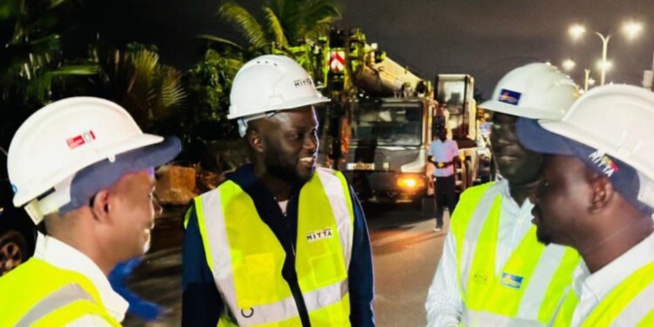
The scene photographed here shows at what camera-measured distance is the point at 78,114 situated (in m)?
1.67

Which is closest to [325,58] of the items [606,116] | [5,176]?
[5,176]

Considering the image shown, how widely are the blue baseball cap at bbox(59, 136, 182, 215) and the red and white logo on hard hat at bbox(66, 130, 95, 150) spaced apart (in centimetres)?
6

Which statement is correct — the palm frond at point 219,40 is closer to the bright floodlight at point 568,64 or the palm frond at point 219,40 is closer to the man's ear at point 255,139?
the man's ear at point 255,139

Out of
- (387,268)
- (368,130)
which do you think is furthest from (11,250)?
(368,130)

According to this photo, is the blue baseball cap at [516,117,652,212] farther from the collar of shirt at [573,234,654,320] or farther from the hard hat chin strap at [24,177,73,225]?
the hard hat chin strap at [24,177,73,225]

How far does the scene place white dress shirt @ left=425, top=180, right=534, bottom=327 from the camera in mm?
2316

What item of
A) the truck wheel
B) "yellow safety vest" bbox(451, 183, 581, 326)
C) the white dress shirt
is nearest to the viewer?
"yellow safety vest" bbox(451, 183, 581, 326)

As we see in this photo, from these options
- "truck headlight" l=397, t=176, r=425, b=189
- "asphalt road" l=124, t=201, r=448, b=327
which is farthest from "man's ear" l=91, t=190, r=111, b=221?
"truck headlight" l=397, t=176, r=425, b=189

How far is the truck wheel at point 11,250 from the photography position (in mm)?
6133

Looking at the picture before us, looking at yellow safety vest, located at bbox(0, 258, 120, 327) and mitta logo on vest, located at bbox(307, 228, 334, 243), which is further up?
yellow safety vest, located at bbox(0, 258, 120, 327)

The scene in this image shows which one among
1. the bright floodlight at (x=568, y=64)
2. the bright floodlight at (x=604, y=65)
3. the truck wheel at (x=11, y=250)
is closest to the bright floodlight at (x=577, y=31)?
the bright floodlight at (x=604, y=65)

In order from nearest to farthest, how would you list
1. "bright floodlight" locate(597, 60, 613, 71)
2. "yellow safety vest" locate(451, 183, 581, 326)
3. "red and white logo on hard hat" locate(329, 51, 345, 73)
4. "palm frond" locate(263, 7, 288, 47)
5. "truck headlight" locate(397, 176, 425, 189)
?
"yellow safety vest" locate(451, 183, 581, 326), "truck headlight" locate(397, 176, 425, 189), "red and white logo on hard hat" locate(329, 51, 345, 73), "palm frond" locate(263, 7, 288, 47), "bright floodlight" locate(597, 60, 613, 71)

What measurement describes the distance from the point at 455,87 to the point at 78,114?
56.5 feet

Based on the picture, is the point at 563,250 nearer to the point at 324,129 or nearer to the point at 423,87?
the point at 324,129
